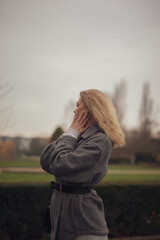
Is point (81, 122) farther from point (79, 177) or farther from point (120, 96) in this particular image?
point (120, 96)

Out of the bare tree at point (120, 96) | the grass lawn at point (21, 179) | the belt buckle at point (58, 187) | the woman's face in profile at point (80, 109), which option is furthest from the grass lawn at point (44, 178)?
the bare tree at point (120, 96)

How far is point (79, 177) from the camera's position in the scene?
1.83 m

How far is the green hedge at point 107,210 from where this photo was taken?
16.3ft

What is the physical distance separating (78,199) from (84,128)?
0.54 metres

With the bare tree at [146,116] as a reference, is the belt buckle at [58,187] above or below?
above

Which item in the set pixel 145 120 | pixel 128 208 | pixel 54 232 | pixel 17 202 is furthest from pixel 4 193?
pixel 145 120

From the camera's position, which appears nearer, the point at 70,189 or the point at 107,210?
the point at 70,189

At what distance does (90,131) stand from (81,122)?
0.39ft

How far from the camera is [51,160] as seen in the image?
1.87 meters

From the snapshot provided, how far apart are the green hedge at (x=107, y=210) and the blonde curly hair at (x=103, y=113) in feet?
10.7

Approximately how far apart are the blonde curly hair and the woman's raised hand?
5 cm

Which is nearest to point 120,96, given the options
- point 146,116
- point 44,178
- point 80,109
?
point 146,116

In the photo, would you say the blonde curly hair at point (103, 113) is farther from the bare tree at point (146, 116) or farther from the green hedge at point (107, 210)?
the bare tree at point (146, 116)

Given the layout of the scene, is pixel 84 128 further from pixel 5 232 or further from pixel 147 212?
pixel 147 212
